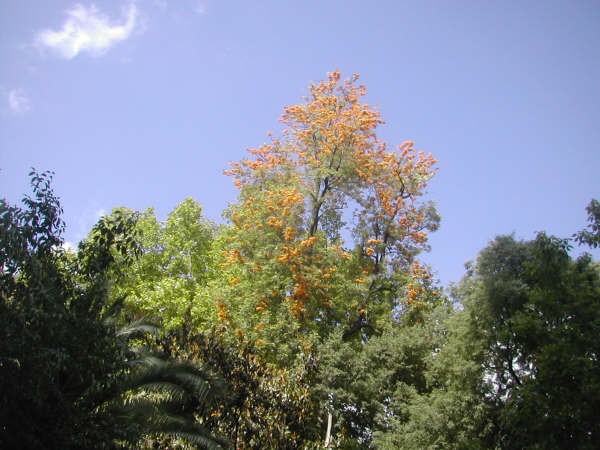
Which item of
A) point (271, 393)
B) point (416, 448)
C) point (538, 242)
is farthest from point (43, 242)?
point (416, 448)

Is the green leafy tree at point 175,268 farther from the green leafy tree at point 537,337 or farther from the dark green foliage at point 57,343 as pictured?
the dark green foliage at point 57,343

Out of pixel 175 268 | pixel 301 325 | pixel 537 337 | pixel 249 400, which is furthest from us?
pixel 175 268

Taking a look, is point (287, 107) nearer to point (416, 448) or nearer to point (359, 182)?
point (359, 182)

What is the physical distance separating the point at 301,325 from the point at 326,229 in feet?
16.9

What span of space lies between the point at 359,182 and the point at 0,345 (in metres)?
18.7

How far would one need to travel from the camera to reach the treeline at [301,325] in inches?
314

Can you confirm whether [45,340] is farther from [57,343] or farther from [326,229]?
[326,229]

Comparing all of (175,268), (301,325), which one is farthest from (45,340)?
(175,268)

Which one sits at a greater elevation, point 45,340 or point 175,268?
point 175,268

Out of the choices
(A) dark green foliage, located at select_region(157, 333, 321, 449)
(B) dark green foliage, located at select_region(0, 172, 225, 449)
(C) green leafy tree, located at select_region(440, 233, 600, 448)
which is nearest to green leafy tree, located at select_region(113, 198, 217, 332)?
(A) dark green foliage, located at select_region(157, 333, 321, 449)

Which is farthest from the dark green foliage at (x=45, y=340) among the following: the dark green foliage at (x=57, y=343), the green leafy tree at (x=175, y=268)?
the green leafy tree at (x=175, y=268)

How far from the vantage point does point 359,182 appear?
948 inches

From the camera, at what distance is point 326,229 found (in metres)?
24.7

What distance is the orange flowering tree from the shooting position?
2155 centimetres
